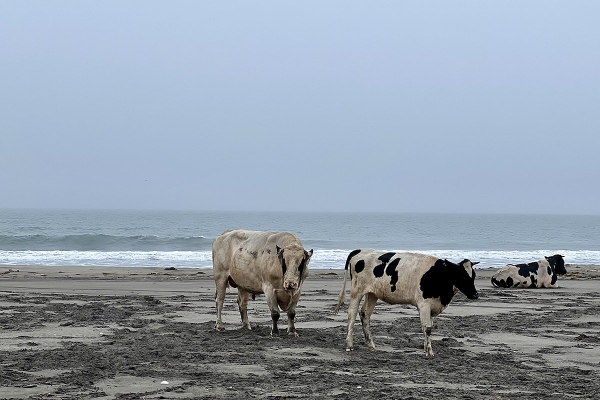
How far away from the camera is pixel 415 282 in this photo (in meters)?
11.5

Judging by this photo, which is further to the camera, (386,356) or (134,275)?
(134,275)

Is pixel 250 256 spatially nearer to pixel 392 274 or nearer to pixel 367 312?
pixel 367 312

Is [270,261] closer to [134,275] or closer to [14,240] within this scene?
[134,275]

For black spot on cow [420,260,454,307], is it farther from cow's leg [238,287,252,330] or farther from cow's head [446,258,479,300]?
cow's leg [238,287,252,330]

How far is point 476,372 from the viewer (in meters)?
10.1

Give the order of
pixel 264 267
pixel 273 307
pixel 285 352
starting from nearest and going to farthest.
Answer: pixel 285 352
pixel 273 307
pixel 264 267

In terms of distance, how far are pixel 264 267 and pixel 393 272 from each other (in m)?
2.62

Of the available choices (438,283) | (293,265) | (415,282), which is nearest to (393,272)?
(415,282)

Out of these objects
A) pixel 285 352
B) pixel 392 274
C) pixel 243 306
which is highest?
pixel 392 274

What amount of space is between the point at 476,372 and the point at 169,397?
405 centimetres

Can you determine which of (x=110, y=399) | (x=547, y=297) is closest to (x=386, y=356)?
(x=110, y=399)

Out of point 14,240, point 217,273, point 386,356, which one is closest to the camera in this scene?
point 386,356

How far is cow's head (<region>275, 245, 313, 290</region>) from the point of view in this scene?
12.5 metres

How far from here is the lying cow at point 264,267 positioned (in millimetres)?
12727
